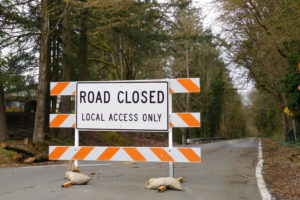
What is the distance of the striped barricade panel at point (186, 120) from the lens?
18.9 ft

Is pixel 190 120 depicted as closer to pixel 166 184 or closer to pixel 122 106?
pixel 166 184

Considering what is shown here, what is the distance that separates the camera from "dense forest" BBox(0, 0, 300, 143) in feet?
42.8

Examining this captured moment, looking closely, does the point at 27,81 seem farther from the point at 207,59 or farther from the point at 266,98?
the point at 266,98

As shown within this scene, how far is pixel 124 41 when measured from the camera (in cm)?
1962

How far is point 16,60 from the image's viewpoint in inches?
699

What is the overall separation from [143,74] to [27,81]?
12.6 m

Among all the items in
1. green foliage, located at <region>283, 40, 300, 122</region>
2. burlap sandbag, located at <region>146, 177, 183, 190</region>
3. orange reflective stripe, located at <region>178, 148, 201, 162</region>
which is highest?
green foliage, located at <region>283, 40, 300, 122</region>

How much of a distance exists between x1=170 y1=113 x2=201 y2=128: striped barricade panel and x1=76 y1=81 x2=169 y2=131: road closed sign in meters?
0.14

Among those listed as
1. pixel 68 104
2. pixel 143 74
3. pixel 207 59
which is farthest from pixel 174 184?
pixel 207 59

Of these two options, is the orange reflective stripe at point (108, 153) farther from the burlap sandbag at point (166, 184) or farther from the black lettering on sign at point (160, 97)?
the black lettering on sign at point (160, 97)

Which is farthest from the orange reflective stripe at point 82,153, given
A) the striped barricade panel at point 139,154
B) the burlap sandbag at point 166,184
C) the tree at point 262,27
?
the tree at point 262,27

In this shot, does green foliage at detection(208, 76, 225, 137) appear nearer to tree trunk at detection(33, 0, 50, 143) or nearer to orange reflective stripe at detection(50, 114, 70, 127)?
tree trunk at detection(33, 0, 50, 143)

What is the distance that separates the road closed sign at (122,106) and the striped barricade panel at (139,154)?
15.8 inches

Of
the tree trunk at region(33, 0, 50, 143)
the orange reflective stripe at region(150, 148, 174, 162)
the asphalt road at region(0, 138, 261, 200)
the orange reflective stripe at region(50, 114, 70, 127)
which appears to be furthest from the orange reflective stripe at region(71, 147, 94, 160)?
the tree trunk at region(33, 0, 50, 143)
